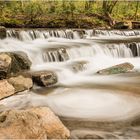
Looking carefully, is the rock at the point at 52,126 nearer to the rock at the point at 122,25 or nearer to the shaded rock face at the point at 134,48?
the shaded rock face at the point at 134,48

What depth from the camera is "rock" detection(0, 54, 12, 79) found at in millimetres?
10227

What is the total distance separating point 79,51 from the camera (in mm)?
14281

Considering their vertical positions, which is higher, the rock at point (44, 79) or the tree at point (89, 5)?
the rock at point (44, 79)

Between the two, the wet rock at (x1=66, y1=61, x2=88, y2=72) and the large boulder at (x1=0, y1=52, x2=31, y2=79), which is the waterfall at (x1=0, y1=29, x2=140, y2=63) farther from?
the large boulder at (x1=0, y1=52, x2=31, y2=79)

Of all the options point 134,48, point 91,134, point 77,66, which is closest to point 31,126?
point 91,134

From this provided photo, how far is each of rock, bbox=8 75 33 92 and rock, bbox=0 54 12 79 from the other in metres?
0.58

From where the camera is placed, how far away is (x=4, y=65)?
10.4 m

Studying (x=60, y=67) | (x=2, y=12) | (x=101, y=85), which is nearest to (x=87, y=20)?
(x=2, y=12)

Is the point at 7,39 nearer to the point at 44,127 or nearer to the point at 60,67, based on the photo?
the point at 60,67

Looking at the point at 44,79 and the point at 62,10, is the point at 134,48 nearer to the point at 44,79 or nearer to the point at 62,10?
the point at 44,79

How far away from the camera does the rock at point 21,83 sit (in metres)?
9.38

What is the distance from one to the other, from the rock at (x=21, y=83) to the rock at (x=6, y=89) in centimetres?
20

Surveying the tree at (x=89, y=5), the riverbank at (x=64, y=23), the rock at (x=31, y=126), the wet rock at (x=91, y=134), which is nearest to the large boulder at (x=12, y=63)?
the rock at (x=31, y=126)

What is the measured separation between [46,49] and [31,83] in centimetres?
440
